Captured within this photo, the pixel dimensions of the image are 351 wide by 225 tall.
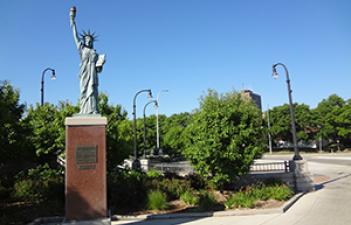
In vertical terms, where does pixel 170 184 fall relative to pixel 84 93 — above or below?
below

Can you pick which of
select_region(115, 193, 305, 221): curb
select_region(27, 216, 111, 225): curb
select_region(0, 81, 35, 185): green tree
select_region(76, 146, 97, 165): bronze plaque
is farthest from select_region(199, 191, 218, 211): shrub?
select_region(0, 81, 35, 185): green tree

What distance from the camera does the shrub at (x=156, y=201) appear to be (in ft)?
41.8

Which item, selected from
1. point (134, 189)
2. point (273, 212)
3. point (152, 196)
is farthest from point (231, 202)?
point (134, 189)

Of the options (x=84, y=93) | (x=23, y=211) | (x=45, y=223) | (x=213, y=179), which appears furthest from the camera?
(x=213, y=179)

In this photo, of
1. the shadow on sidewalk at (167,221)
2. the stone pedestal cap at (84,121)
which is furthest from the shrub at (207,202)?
the stone pedestal cap at (84,121)

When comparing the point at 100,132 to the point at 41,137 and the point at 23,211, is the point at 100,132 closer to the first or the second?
the point at 23,211

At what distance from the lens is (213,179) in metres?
15.1

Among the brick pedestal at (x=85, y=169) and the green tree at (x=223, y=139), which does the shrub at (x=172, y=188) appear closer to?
the green tree at (x=223, y=139)

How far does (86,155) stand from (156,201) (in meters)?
4.32

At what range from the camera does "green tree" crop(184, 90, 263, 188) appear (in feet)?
48.5

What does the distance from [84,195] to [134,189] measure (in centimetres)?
462

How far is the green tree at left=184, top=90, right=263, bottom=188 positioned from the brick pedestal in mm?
6378

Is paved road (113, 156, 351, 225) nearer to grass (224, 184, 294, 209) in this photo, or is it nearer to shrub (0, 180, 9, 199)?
grass (224, 184, 294, 209)

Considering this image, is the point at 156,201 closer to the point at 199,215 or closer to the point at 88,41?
the point at 199,215
